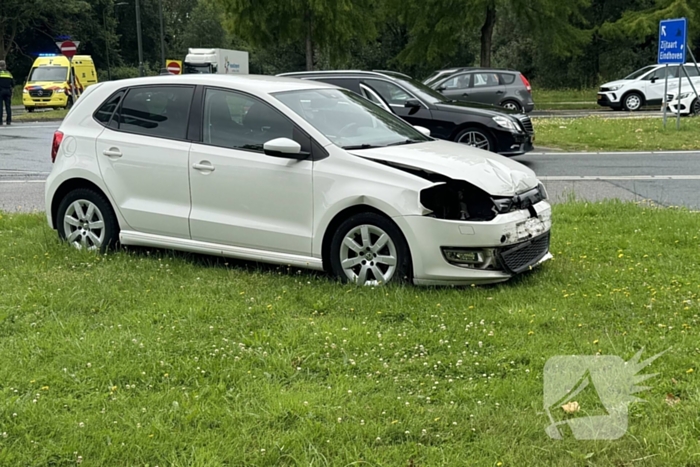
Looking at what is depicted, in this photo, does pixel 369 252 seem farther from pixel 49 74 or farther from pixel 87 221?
pixel 49 74

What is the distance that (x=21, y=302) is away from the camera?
17.8ft

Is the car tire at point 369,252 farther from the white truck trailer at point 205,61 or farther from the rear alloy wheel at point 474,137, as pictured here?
the white truck trailer at point 205,61

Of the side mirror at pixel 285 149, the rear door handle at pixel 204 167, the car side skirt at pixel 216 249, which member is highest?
Result: the side mirror at pixel 285 149

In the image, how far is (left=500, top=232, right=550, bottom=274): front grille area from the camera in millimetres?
5566

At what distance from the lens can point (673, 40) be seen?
54.0ft

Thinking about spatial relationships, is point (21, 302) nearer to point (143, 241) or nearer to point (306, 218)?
point (143, 241)

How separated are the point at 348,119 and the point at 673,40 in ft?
41.1

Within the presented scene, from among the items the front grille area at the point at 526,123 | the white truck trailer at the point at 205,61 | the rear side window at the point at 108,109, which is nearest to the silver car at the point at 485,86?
the front grille area at the point at 526,123

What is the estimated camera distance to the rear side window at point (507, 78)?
918 inches

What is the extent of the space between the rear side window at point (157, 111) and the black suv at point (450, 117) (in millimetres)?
6388

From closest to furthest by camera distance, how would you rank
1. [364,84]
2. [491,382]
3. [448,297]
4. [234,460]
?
1. [234,460]
2. [491,382]
3. [448,297]
4. [364,84]

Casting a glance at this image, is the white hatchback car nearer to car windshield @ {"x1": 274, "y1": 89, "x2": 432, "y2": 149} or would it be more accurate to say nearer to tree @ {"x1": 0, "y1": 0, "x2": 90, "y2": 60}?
car windshield @ {"x1": 274, "y1": 89, "x2": 432, "y2": 149}

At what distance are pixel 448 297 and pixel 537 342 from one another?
99cm

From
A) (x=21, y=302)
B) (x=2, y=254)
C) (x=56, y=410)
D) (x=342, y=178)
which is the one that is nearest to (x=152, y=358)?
(x=56, y=410)
